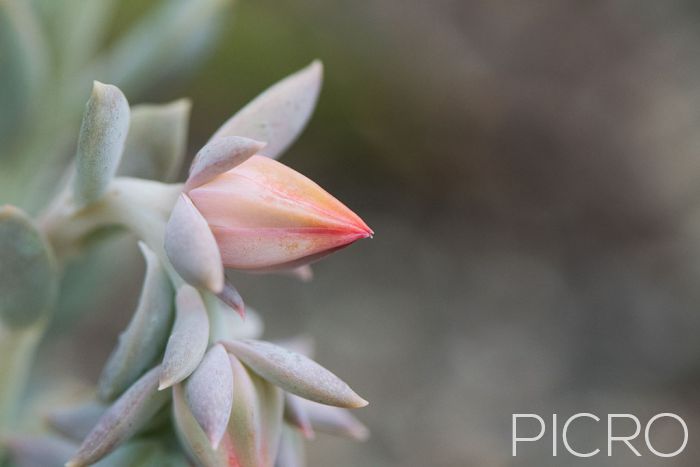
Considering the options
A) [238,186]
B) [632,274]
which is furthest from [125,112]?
[632,274]

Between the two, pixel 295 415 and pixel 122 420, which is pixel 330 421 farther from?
pixel 122 420

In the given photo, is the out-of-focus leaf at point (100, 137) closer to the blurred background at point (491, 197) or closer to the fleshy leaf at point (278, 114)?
the fleshy leaf at point (278, 114)

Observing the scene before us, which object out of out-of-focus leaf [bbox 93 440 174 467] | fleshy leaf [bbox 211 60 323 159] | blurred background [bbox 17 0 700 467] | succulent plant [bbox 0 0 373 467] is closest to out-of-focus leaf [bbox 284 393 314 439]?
succulent plant [bbox 0 0 373 467]

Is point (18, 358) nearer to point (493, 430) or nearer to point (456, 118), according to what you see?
point (493, 430)

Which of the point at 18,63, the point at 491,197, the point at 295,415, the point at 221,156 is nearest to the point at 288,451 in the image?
the point at 295,415

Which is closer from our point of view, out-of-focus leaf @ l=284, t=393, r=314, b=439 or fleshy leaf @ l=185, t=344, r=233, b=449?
fleshy leaf @ l=185, t=344, r=233, b=449

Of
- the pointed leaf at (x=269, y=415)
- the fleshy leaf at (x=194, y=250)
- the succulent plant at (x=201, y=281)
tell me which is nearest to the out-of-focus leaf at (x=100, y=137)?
the succulent plant at (x=201, y=281)

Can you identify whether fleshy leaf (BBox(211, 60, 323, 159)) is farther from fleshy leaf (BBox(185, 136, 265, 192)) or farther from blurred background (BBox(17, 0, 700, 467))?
blurred background (BBox(17, 0, 700, 467))
